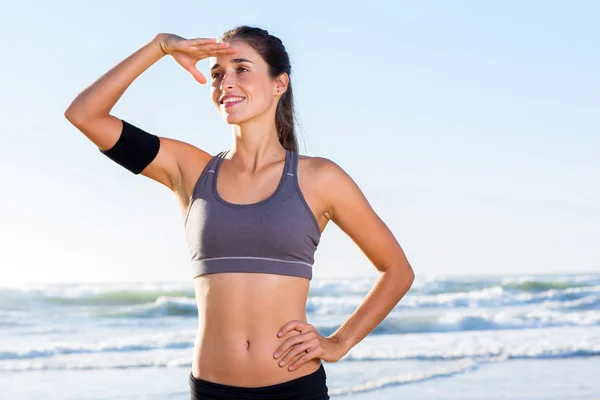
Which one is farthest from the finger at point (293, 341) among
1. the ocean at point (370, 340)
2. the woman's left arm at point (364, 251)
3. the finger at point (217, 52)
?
the ocean at point (370, 340)

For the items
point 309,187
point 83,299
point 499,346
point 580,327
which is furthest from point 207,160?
point 83,299

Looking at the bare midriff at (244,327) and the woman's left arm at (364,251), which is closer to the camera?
the bare midriff at (244,327)

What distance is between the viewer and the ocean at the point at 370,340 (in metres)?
8.51

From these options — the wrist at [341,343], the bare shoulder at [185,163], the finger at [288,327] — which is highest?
the bare shoulder at [185,163]

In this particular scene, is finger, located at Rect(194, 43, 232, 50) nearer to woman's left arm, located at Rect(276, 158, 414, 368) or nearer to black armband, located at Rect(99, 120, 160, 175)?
black armband, located at Rect(99, 120, 160, 175)

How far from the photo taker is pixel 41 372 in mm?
10070

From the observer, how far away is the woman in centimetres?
278

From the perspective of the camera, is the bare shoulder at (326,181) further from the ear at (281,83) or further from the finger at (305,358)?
the finger at (305,358)

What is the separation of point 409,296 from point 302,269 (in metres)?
15.4

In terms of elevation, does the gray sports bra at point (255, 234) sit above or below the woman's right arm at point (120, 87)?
below

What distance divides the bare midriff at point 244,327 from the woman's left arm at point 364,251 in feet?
0.16

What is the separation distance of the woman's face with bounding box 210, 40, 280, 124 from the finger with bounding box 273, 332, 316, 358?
0.73 metres

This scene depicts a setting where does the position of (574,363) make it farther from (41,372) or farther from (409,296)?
(409,296)

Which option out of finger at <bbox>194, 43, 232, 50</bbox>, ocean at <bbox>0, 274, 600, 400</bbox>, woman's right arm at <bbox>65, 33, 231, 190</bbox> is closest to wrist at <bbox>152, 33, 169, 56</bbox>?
woman's right arm at <bbox>65, 33, 231, 190</bbox>
